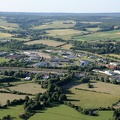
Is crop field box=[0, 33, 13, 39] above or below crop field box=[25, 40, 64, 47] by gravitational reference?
above

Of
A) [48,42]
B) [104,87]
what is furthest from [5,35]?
[104,87]

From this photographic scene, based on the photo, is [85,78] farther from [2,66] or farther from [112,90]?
[2,66]

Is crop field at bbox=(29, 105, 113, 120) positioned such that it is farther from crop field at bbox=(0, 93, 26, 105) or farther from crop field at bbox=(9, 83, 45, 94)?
crop field at bbox=(9, 83, 45, 94)

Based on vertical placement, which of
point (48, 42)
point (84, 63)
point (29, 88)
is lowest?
point (29, 88)

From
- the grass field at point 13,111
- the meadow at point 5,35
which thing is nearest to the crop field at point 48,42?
the meadow at point 5,35

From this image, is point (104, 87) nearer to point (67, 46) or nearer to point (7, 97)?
point (7, 97)

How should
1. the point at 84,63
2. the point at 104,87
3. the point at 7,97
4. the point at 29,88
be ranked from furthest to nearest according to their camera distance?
the point at 84,63 → the point at 104,87 → the point at 29,88 → the point at 7,97

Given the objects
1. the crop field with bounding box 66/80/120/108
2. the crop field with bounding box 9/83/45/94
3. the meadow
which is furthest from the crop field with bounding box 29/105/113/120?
the meadow
